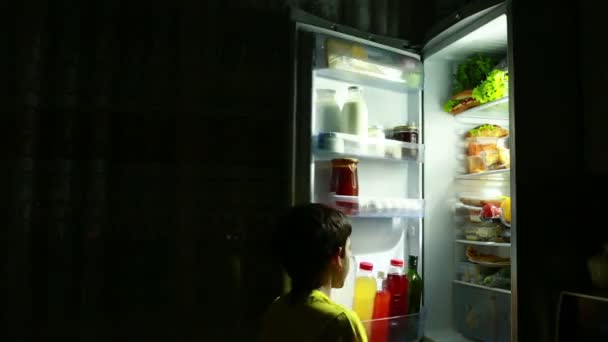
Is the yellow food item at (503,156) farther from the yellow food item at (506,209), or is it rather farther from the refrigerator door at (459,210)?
the yellow food item at (506,209)

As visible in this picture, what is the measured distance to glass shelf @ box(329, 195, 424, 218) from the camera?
186 centimetres

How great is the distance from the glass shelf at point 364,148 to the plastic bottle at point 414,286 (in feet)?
1.37

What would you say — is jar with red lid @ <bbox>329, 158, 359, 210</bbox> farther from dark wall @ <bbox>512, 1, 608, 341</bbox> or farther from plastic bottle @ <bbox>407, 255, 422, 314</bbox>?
dark wall @ <bbox>512, 1, 608, 341</bbox>

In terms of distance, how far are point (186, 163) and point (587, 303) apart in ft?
4.42

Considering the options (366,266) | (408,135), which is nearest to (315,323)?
(366,266)

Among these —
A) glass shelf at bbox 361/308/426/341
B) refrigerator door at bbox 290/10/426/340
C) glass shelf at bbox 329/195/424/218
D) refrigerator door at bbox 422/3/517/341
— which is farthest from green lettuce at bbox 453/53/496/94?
glass shelf at bbox 361/308/426/341

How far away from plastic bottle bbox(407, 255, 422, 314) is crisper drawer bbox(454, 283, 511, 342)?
0.32 metres

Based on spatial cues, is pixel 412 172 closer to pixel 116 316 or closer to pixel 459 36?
pixel 459 36

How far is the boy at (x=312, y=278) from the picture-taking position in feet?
3.74

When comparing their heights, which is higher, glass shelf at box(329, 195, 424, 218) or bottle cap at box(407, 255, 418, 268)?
glass shelf at box(329, 195, 424, 218)

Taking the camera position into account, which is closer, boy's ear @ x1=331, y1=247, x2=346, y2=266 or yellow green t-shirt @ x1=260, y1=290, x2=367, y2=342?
yellow green t-shirt @ x1=260, y1=290, x2=367, y2=342

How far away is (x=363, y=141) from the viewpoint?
73.9 inches

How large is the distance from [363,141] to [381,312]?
2.19 ft

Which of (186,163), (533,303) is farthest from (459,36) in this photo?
(186,163)
